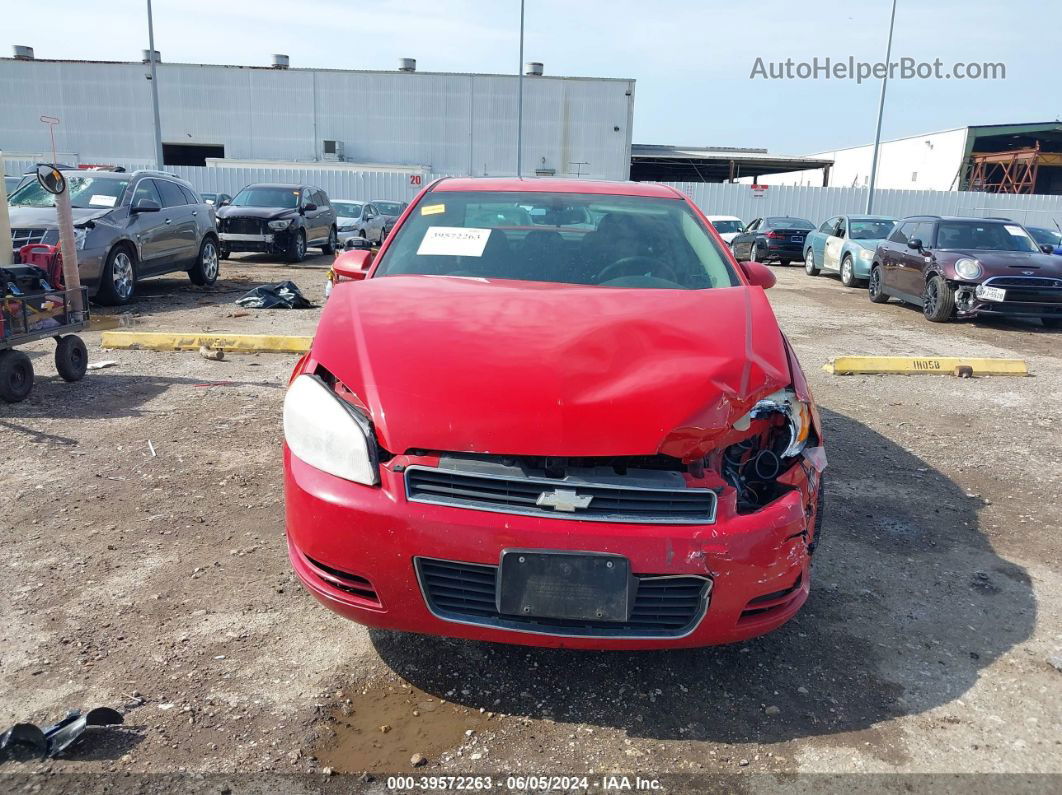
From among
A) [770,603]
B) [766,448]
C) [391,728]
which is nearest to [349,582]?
[391,728]

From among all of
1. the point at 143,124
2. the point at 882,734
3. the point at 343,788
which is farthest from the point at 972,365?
the point at 143,124

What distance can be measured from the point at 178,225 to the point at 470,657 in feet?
34.2

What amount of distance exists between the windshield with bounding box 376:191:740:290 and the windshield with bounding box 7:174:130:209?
7842 millimetres

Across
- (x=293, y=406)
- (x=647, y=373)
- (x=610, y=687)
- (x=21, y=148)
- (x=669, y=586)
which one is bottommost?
(x=610, y=687)

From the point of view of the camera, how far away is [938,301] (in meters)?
11.0

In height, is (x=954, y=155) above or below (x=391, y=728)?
above

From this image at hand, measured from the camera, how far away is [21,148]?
41.1m

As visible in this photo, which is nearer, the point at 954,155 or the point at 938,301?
the point at 938,301

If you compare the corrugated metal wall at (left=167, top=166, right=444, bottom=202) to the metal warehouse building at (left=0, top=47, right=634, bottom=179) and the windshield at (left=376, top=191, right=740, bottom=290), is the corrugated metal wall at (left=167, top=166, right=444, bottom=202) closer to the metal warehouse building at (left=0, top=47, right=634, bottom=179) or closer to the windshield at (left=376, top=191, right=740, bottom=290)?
the metal warehouse building at (left=0, top=47, right=634, bottom=179)

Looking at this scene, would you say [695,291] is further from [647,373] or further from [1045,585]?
[1045,585]

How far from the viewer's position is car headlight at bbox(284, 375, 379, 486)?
7.66 ft

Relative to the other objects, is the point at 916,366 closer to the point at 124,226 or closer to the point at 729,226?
the point at 124,226

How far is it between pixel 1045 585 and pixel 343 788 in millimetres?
3029

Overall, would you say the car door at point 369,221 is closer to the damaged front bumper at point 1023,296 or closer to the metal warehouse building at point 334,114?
the damaged front bumper at point 1023,296
